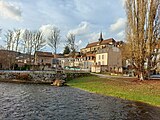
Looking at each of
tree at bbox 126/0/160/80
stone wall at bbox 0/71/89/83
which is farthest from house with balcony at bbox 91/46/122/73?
tree at bbox 126/0/160/80

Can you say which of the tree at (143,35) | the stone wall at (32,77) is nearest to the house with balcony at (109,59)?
the stone wall at (32,77)

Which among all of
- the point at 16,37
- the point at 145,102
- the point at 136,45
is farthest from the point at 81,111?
the point at 16,37

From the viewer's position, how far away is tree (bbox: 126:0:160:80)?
33.1 meters

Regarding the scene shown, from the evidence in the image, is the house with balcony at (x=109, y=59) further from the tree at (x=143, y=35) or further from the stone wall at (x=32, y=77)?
the tree at (x=143, y=35)

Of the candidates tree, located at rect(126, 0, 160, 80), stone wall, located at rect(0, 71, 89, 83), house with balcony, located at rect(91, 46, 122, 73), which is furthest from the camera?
house with balcony, located at rect(91, 46, 122, 73)

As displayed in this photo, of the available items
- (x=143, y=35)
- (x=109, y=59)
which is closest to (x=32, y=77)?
(x=143, y=35)

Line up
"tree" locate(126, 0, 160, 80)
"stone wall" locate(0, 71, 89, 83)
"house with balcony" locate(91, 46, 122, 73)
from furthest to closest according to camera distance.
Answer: "house with balcony" locate(91, 46, 122, 73) → "stone wall" locate(0, 71, 89, 83) → "tree" locate(126, 0, 160, 80)

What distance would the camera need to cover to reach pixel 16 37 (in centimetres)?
7025

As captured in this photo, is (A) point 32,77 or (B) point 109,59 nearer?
(A) point 32,77

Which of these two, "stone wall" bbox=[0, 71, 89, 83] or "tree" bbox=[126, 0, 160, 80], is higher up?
"tree" bbox=[126, 0, 160, 80]

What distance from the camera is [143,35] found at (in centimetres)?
3325

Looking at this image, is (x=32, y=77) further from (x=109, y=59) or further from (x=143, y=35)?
(x=109, y=59)

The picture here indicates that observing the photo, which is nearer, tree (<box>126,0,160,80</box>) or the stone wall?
tree (<box>126,0,160,80</box>)

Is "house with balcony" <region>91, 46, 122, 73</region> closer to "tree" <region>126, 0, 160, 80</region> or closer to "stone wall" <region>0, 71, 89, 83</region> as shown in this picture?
"stone wall" <region>0, 71, 89, 83</region>
